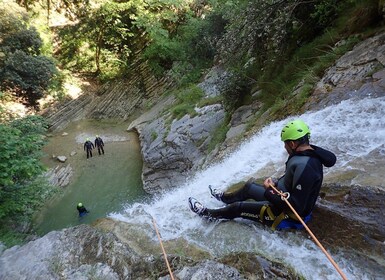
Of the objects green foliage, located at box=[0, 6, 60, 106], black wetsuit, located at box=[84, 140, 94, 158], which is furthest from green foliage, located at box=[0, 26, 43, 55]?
black wetsuit, located at box=[84, 140, 94, 158]

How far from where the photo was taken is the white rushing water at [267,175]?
12.5 ft

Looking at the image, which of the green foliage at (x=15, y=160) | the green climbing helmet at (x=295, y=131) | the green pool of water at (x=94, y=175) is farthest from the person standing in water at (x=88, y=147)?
the green climbing helmet at (x=295, y=131)

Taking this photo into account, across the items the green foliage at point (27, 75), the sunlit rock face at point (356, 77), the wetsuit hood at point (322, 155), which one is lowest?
the sunlit rock face at point (356, 77)

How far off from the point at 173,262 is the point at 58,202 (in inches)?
402

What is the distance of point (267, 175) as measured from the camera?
18.8 ft

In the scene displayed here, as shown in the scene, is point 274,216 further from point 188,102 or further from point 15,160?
point 188,102

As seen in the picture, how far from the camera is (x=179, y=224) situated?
5.23m

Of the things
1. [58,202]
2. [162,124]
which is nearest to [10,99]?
[58,202]

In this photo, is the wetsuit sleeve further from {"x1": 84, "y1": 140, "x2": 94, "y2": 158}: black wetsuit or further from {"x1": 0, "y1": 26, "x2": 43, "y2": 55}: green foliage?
{"x1": 0, "y1": 26, "x2": 43, "y2": 55}: green foliage

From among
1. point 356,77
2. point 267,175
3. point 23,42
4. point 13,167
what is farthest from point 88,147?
point 356,77

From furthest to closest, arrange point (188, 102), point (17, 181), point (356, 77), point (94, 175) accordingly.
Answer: point (188, 102), point (94, 175), point (17, 181), point (356, 77)

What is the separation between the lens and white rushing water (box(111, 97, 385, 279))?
3.79 m

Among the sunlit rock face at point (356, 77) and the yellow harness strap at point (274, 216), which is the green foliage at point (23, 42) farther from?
the yellow harness strap at point (274, 216)

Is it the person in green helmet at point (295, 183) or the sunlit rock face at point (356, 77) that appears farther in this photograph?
the sunlit rock face at point (356, 77)
